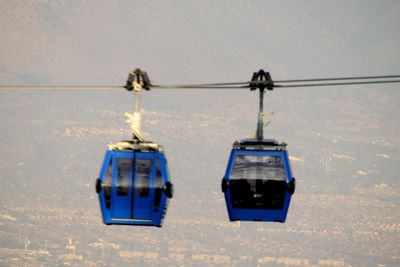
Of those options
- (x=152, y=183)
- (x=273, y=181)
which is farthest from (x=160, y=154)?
(x=273, y=181)

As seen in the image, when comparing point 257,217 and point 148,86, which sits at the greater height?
point 148,86

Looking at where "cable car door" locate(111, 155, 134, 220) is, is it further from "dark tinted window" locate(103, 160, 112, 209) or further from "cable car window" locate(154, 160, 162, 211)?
"cable car window" locate(154, 160, 162, 211)

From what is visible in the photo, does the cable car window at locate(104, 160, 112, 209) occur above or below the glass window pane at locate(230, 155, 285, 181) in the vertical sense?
below

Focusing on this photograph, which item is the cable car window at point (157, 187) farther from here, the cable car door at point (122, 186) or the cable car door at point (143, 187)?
the cable car door at point (122, 186)

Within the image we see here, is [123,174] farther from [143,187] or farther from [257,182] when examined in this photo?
[257,182]

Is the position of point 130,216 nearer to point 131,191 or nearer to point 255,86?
point 131,191

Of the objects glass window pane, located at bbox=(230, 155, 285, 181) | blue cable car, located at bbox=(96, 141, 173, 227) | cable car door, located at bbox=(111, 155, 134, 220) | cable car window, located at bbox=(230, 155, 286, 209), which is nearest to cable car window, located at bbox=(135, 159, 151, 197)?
blue cable car, located at bbox=(96, 141, 173, 227)

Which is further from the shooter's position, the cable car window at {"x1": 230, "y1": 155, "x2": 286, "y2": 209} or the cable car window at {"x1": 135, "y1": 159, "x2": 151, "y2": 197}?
the cable car window at {"x1": 230, "y1": 155, "x2": 286, "y2": 209}
